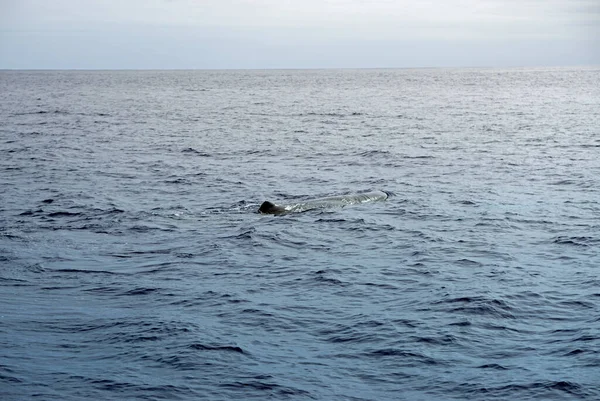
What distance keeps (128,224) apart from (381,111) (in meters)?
66.0

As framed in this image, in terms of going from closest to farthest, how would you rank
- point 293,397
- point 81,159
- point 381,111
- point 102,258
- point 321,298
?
point 293,397, point 321,298, point 102,258, point 81,159, point 381,111

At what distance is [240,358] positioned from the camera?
45.0ft

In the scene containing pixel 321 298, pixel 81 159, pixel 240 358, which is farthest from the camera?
pixel 81 159

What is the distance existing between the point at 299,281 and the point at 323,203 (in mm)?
9631

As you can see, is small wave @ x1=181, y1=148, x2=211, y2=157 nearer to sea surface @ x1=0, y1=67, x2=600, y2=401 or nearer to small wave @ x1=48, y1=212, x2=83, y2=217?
sea surface @ x1=0, y1=67, x2=600, y2=401

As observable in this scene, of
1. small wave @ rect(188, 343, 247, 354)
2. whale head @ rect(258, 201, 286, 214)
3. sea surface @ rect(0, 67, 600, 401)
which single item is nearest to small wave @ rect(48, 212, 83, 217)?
sea surface @ rect(0, 67, 600, 401)

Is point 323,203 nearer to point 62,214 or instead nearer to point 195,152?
point 62,214

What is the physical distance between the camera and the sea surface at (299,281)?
1300cm

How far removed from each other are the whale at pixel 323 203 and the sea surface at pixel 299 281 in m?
0.50

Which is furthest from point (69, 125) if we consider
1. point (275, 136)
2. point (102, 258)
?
point (102, 258)

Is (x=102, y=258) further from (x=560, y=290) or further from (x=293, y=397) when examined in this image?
(x=560, y=290)

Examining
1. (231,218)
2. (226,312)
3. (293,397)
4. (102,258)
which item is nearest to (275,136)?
(231,218)

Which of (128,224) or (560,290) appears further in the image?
(128,224)

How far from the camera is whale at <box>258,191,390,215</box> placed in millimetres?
26906
